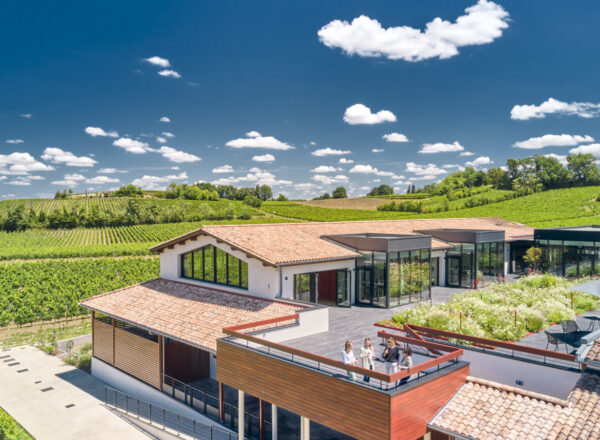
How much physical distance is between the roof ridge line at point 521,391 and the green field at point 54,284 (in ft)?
107

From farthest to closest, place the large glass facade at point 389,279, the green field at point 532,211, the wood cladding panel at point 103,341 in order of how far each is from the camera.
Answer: the green field at point 532,211
the wood cladding panel at point 103,341
the large glass facade at point 389,279

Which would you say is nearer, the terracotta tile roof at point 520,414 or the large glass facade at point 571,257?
the terracotta tile roof at point 520,414

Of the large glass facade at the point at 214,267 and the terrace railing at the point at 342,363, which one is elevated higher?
the large glass facade at the point at 214,267

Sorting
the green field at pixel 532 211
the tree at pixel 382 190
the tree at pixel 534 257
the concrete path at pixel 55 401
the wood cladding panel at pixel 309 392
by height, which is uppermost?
the tree at pixel 382 190

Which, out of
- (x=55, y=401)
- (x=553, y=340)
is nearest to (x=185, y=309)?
(x=55, y=401)

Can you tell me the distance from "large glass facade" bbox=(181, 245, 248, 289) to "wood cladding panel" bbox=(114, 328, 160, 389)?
4042 mm

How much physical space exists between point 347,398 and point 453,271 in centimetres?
1864

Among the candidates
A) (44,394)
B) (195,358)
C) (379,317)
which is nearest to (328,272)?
(379,317)

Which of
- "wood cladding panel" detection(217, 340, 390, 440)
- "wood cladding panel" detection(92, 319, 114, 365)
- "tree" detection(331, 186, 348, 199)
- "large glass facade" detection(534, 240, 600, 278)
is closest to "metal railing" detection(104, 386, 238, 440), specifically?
"wood cladding panel" detection(92, 319, 114, 365)

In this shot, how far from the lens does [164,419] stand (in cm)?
1609

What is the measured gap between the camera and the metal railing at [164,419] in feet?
47.3

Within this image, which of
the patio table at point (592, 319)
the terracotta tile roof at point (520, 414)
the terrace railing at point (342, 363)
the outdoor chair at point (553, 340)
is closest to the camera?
the terracotta tile roof at point (520, 414)

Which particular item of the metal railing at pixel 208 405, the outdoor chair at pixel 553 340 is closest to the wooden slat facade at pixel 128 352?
the metal railing at pixel 208 405

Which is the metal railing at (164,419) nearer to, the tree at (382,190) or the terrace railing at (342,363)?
the terrace railing at (342,363)
